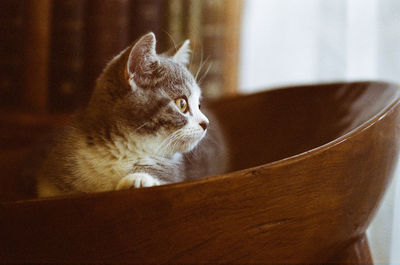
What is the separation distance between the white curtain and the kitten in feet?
2.00

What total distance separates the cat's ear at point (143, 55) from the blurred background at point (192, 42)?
0.48 meters

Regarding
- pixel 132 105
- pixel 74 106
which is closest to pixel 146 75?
pixel 132 105

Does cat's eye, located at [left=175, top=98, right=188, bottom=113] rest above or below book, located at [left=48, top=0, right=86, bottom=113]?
below

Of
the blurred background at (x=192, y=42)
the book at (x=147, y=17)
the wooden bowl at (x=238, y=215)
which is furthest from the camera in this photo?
the book at (x=147, y=17)

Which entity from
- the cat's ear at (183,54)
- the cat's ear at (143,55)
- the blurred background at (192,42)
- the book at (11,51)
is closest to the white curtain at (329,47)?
the blurred background at (192,42)

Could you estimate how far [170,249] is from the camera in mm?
533

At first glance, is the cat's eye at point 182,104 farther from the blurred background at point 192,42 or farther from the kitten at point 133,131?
the blurred background at point 192,42

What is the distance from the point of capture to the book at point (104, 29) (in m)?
1.30

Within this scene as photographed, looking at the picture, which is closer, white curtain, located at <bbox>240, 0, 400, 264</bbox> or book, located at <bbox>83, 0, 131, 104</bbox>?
white curtain, located at <bbox>240, 0, 400, 264</bbox>

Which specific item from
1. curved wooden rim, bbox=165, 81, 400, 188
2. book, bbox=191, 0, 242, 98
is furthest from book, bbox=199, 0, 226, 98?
curved wooden rim, bbox=165, 81, 400, 188

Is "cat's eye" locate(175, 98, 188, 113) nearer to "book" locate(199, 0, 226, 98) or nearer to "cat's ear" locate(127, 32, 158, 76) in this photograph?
"cat's ear" locate(127, 32, 158, 76)

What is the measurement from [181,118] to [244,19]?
89 centimetres

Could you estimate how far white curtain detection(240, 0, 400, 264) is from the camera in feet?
3.45

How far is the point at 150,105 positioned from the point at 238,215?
0.28 meters
